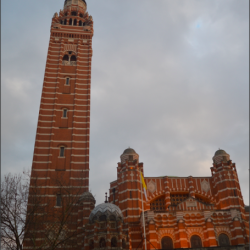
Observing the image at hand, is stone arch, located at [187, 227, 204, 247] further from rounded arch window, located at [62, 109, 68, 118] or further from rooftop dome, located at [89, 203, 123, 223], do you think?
rounded arch window, located at [62, 109, 68, 118]

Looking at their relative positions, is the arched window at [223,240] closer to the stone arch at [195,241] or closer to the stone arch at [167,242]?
the stone arch at [195,241]

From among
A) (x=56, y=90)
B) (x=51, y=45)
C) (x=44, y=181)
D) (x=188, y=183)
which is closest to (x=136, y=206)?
(x=188, y=183)

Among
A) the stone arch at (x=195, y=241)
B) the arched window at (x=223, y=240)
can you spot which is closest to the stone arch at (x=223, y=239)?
the arched window at (x=223, y=240)

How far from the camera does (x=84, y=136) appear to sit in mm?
45438

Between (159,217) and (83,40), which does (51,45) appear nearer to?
(83,40)

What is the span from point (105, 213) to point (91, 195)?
16.5 ft

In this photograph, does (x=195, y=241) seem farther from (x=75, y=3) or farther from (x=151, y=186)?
(x=75, y=3)

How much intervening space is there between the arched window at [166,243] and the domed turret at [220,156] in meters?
15.1

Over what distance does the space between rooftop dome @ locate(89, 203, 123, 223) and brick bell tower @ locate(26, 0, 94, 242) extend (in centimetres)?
359

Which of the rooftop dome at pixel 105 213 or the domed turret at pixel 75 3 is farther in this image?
the domed turret at pixel 75 3

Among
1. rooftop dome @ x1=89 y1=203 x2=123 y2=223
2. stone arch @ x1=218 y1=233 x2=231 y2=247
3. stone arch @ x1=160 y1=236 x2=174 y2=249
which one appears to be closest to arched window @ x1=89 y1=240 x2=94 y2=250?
rooftop dome @ x1=89 y1=203 x2=123 y2=223

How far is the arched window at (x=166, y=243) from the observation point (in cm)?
3500

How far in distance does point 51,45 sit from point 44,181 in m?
27.2

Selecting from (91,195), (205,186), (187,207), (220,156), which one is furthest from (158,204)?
(220,156)
